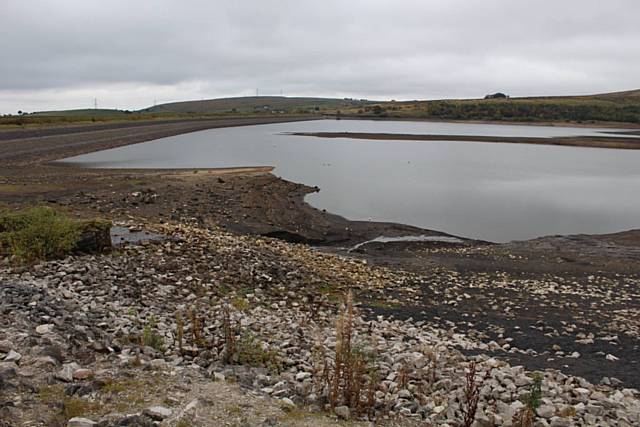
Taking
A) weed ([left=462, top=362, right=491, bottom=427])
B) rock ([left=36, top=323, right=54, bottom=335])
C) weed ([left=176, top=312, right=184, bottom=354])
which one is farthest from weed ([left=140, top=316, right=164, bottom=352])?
weed ([left=462, top=362, right=491, bottom=427])

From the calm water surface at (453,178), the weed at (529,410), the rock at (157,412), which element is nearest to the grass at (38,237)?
the rock at (157,412)

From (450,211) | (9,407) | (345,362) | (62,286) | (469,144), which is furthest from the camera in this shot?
(469,144)

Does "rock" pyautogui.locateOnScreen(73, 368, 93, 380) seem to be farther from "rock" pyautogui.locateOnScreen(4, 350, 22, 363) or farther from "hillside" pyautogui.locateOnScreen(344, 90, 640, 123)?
"hillside" pyautogui.locateOnScreen(344, 90, 640, 123)

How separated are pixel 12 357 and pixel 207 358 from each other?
2.39 meters

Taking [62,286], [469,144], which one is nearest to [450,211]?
[62,286]

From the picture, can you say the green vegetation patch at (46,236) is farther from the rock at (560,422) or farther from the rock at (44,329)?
the rock at (560,422)

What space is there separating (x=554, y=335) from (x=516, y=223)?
1673 centimetres

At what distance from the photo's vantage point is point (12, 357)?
6305 millimetres

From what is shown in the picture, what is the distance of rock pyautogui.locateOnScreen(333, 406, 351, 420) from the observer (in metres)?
6.12

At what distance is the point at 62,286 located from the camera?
10086mm

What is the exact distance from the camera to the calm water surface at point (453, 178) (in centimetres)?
2745

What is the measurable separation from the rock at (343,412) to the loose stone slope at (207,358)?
2 cm

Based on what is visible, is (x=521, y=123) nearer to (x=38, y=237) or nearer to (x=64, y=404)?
(x=38, y=237)

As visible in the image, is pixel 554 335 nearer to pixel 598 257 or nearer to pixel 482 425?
pixel 482 425
